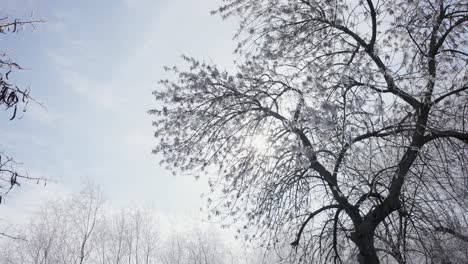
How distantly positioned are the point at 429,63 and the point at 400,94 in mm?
1022

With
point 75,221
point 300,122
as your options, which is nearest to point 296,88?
point 300,122

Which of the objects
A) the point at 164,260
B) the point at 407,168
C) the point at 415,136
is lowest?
the point at 407,168

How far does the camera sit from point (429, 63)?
5488mm

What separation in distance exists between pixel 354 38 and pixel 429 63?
1.25 m

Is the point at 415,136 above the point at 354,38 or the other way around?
the other way around

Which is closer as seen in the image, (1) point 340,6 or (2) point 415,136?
(2) point 415,136

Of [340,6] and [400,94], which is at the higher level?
[340,6]

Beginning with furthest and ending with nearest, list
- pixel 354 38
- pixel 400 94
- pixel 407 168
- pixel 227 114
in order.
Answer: pixel 227 114 < pixel 354 38 < pixel 407 168 < pixel 400 94

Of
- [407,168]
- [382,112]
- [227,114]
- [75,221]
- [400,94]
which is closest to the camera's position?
[382,112]

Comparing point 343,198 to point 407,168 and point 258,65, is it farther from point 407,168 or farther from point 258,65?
point 258,65

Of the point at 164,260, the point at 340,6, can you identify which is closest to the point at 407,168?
the point at 340,6

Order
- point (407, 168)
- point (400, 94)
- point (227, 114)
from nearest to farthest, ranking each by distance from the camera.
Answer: point (400, 94)
point (407, 168)
point (227, 114)

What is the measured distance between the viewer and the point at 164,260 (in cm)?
3719

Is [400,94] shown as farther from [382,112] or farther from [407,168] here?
[407,168]
